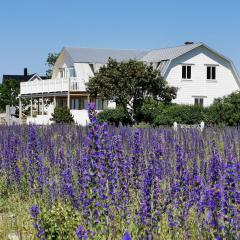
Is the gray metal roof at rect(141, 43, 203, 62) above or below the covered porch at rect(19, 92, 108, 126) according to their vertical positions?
above

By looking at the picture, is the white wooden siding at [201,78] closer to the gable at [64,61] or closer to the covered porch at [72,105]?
the covered porch at [72,105]

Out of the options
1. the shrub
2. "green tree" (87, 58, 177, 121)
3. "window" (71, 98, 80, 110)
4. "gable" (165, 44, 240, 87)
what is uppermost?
"gable" (165, 44, 240, 87)

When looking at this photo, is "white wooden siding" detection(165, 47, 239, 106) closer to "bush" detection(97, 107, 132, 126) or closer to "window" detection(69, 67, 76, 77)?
"window" detection(69, 67, 76, 77)

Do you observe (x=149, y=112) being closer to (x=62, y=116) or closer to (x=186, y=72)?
(x=62, y=116)

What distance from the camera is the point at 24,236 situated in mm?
6102

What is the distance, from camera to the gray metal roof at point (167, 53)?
4709 cm

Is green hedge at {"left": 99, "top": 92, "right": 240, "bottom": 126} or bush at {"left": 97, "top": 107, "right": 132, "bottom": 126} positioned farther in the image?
bush at {"left": 97, "top": 107, "right": 132, "bottom": 126}

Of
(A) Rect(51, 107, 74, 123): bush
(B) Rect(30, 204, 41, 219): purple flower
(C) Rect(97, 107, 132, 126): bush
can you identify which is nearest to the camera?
(B) Rect(30, 204, 41, 219): purple flower

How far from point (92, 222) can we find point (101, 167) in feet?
1.45

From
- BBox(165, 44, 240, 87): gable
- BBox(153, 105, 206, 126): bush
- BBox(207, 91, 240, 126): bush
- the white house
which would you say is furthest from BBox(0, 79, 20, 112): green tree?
BBox(207, 91, 240, 126): bush

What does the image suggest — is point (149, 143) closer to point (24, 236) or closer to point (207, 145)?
point (207, 145)

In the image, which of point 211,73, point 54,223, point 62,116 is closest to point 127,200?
point 54,223

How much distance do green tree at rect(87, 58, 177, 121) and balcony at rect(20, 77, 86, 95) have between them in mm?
11151

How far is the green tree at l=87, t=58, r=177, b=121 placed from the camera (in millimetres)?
34500
